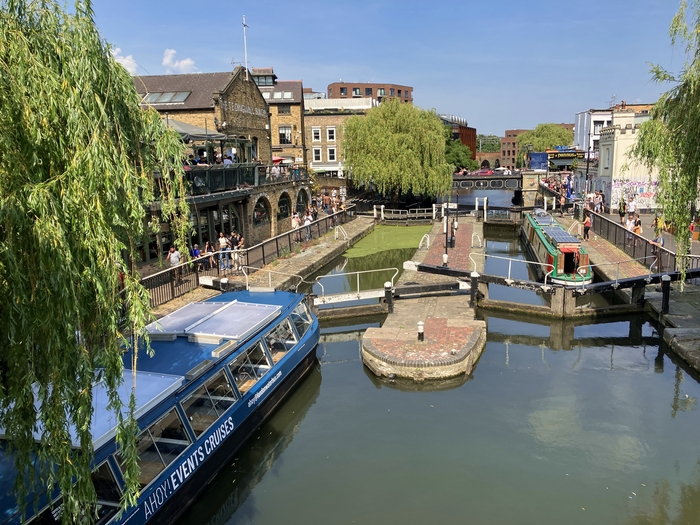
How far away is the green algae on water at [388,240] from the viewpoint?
28.9m

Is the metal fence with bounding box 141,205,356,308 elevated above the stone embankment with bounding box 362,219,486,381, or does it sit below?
above

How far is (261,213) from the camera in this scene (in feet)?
90.8

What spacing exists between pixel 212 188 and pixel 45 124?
54.8ft

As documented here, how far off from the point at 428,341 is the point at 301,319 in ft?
10.6

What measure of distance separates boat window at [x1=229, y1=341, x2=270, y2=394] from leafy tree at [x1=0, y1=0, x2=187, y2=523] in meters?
4.86

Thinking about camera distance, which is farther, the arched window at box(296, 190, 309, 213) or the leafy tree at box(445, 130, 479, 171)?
the leafy tree at box(445, 130, 479, 171)

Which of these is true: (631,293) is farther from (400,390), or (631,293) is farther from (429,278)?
(400,390)

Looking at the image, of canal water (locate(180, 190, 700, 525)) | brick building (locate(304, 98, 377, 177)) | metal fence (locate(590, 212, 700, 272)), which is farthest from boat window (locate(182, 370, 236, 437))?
brick building (locate(304, 98, 377, 177))

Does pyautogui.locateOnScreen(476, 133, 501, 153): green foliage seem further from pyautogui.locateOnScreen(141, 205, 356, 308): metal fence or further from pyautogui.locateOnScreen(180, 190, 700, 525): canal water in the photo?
pyautogui.locateOnScreen(180, 190, 700, 525): canal water

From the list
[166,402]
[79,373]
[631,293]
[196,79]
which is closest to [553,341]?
[631,293]

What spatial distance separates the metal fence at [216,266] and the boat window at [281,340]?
240cm

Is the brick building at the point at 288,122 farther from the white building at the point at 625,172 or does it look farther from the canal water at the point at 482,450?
the canal water at the point at 482,450

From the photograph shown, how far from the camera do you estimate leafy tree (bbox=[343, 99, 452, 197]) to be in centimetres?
3816

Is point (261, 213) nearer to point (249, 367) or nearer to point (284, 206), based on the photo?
point (284, 206)
